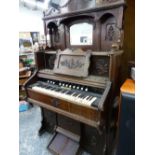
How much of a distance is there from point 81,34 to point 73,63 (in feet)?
1.29

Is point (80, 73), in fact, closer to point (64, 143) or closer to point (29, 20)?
point (64, 143)

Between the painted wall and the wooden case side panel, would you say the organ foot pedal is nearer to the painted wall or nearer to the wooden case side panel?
the wooden case side panel

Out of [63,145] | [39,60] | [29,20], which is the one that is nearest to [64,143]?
[63,145]

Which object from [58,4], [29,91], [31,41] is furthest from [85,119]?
[31,41]

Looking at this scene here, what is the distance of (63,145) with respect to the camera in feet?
5.66

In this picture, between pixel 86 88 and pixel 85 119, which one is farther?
pixel 86 88

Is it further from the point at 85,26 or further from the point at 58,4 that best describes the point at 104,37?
the point at 58,4

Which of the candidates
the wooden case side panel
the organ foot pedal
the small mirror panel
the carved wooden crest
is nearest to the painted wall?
the wooden case side panel

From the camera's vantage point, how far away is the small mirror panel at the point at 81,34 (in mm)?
1549

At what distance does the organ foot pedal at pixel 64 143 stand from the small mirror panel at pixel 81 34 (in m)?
1.16

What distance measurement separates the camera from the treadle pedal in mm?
1651
